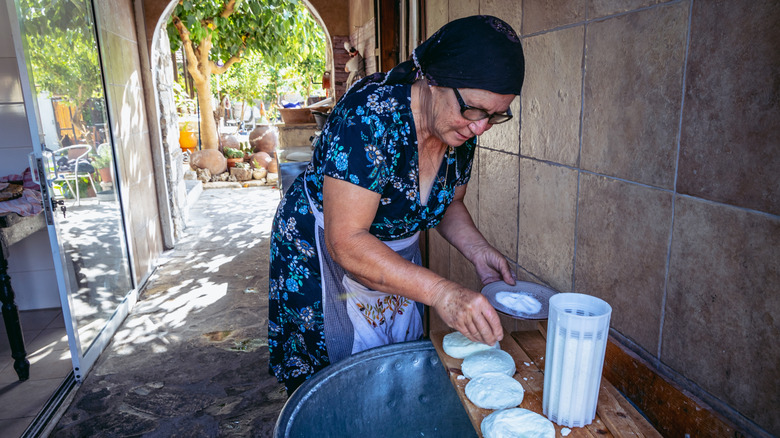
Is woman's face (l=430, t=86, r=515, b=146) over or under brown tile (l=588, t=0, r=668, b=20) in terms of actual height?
under

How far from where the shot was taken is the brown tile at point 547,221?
143 centimetres

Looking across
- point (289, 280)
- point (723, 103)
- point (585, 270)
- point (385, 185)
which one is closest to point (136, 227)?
point (289, 280)

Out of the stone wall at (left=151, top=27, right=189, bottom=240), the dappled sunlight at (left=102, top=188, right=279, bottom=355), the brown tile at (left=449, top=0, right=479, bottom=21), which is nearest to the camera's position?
the brown tile at (left=449, top=0, right=479, bottom=21)

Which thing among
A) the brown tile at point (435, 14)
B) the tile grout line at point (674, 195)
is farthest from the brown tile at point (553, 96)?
the brown tile at point (435, 14)

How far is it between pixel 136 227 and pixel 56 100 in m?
1.47

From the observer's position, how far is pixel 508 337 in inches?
53.2

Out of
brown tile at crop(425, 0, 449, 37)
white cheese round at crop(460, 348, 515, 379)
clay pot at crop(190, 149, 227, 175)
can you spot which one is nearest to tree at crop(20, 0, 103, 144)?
brown tile at crop(425, 0, 449, 37)

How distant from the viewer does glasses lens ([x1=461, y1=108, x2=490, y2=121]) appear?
1.15m

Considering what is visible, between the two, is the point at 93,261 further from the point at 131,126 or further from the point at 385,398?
the point at 385,398

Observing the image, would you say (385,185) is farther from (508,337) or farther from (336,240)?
(508,337)

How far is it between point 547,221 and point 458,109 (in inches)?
22.3

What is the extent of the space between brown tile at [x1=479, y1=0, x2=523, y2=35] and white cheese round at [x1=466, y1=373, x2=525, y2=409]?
1.19m

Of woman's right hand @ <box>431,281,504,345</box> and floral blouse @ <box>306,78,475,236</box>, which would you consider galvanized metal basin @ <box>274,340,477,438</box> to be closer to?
woman's right hand @ <box>431,281,504,345</box>

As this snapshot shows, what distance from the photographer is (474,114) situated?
1159mm
